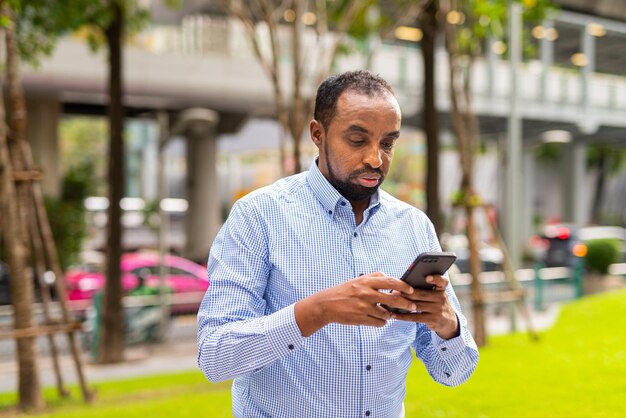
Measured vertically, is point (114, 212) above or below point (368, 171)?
below

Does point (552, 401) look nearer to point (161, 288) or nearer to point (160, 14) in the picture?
point (161, 288)

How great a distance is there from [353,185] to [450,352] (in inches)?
19.1

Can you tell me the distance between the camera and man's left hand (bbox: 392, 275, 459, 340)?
5.94 ft

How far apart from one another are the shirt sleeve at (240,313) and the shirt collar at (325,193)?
0.61 ft

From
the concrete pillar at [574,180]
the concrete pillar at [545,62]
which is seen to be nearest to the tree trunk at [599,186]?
the concrete pillar at [574,180]

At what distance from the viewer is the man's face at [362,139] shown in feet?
6.48

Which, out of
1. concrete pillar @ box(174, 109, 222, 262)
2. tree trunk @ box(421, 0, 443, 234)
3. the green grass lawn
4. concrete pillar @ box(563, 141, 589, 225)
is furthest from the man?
concrete pillar @ box(563, 141, 589, 225)

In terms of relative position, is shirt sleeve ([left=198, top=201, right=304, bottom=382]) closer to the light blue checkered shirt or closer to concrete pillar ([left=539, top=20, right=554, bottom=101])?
the light blue checkered shirt

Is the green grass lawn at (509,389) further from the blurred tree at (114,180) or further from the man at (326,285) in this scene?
the man at (326,285)

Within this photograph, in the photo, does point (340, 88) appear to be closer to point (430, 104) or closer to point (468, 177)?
→ point (468, 177)

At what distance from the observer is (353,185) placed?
2.03 meters

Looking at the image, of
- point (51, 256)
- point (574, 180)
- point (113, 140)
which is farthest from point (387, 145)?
point (574, 180)

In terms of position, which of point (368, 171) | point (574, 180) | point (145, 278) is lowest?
point (574, 180)

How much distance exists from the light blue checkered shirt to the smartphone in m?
0.26
